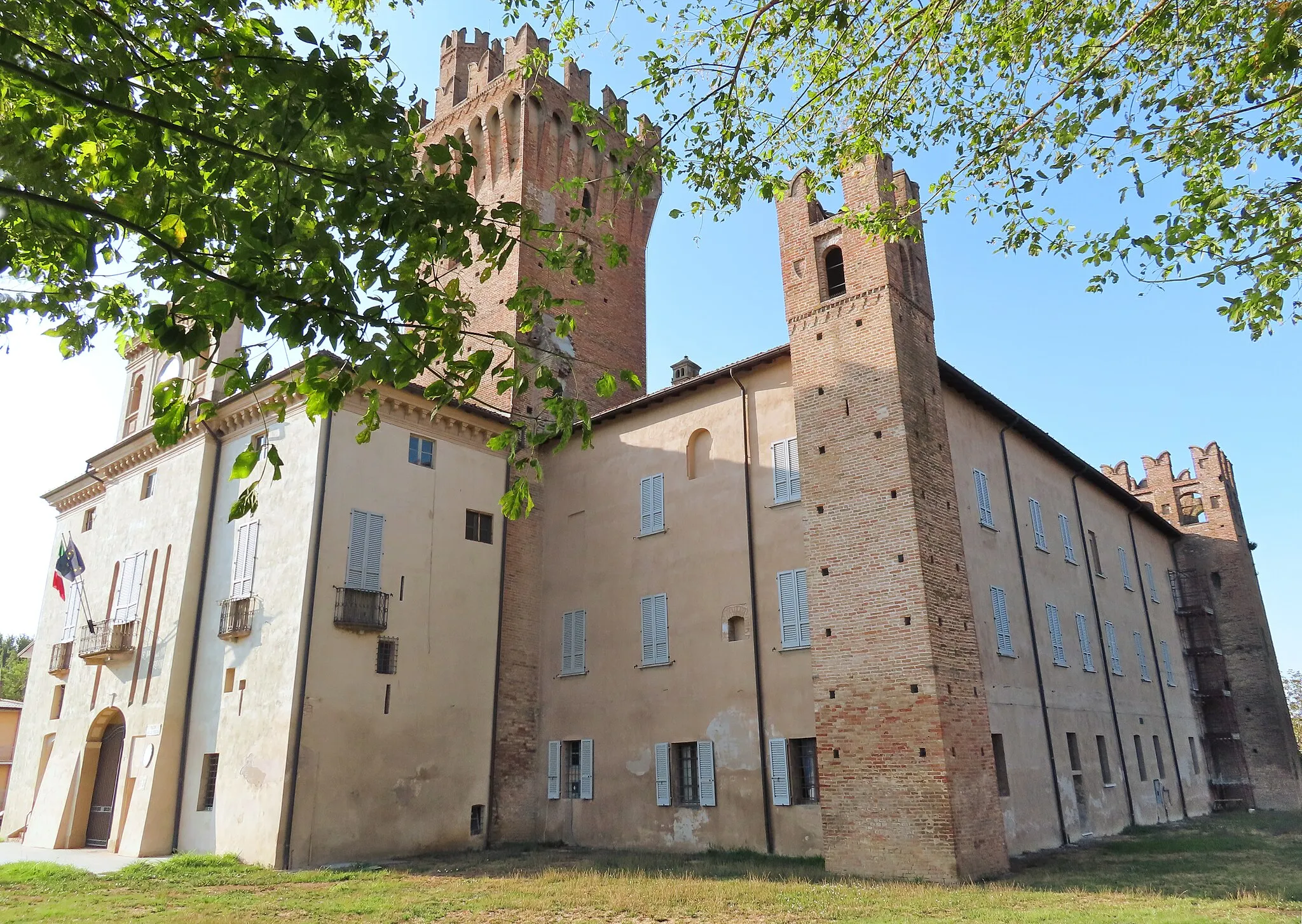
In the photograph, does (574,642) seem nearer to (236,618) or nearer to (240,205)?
(236,618)

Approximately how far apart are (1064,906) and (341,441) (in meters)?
14.9

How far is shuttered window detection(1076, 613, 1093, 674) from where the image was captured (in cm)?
2194

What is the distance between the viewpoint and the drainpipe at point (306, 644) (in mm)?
16109

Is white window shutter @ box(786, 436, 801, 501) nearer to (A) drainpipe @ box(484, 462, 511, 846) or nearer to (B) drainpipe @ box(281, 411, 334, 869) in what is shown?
(A) drainpipe @ box(484, 462, 511, 846)

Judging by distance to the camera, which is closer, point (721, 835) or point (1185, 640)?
point (721, 835)

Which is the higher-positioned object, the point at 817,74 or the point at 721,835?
the point at 817,74

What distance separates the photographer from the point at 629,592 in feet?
65.8

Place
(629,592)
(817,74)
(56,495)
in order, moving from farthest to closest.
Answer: (56,495) < (629,592) < (817,74)

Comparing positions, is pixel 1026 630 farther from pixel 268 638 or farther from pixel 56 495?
pixel 56 495

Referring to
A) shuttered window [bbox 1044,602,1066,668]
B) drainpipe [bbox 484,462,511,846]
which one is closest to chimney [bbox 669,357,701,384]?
drainpipe [bbox 484,462,511,846]

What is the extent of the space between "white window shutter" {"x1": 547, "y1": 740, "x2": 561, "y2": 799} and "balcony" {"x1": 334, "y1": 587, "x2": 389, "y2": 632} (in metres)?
4.75

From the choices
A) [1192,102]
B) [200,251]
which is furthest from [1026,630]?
[200,251]

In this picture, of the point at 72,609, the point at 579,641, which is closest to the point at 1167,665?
the point at 579,641

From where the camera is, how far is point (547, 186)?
88.0 feet
